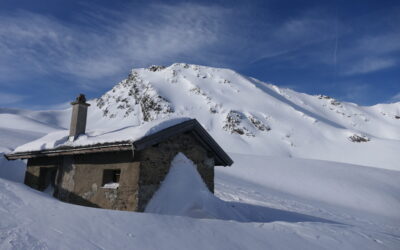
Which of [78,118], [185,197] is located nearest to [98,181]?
[185,197]

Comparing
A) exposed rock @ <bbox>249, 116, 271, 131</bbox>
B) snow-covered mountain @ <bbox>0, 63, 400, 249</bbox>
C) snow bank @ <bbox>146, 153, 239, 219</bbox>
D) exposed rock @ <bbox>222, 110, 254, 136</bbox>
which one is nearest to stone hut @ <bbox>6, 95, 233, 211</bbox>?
snow bank @ <bbox>146, 153, 239, 219</bbox>

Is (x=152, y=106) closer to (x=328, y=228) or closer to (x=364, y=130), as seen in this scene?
(x=364, y=130)

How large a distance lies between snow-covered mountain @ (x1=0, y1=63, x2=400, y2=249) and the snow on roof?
116cm

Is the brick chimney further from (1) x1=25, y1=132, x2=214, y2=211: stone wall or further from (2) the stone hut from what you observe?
(1) x1=25, y1=132, x2=214, y2=211: stone wall

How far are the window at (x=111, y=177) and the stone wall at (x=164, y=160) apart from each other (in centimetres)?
116

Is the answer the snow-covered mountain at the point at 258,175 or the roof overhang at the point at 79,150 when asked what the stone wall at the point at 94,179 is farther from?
the snow-covered mountain at the point at 258,175

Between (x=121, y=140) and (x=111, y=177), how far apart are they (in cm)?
175

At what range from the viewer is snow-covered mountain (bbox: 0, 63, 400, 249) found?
269 inches

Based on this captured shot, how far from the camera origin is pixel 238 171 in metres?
26.4

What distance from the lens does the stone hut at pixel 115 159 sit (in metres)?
9.68

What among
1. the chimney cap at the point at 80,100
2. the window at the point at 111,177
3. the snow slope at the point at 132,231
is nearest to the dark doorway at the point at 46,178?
the chimney cap at the point at 80,100

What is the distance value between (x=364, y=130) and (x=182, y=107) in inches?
1933

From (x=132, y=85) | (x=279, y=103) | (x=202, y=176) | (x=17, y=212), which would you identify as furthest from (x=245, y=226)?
(x=132, y=85)

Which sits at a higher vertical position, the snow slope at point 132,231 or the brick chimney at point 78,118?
the brick chimney at point 78,118
